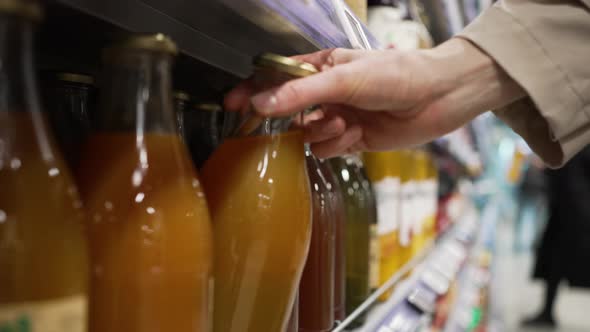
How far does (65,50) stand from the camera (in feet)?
2.58

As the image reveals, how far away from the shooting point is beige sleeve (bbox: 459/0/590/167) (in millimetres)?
981

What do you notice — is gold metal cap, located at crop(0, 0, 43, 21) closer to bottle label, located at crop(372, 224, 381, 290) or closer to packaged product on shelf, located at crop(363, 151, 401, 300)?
bottle label, located at crop(372, 224, 381, 290)

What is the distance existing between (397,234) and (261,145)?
1.08 metres

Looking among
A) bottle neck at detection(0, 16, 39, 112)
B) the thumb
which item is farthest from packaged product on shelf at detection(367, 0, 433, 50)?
bottle neck at detection(0, 16, 39, 112)

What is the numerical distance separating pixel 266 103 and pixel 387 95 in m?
0.25

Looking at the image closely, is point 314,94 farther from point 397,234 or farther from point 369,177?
point 397,234

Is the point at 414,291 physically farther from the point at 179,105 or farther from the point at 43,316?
the point at 43,316

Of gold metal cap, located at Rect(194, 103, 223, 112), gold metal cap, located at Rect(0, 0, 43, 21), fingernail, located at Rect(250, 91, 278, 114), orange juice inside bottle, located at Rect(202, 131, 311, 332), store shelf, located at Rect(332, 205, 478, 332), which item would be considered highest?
gold metal cap, located at Rect(0, 0, 43, 21)

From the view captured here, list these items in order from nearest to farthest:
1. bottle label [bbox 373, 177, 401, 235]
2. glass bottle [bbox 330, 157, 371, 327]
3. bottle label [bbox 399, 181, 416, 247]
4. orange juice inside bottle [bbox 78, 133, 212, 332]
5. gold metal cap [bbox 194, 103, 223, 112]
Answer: orange juice inside bottle [bbox 78, 133, 212, 332] < gold metal cap [bbox 194, 103, 223, 112] < glass bottle [bbox 330, 157, 371, 327] < bottle label [bbox 373, 177, 401, 235] < bottle label [bbox 399, 181, 416, 247]

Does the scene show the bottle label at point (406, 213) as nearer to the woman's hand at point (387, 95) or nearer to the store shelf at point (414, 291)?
the store shelf at point (414, 291)

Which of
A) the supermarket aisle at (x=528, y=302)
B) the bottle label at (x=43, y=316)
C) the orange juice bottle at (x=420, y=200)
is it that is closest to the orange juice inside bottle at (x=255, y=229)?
the bottle label at (x=43, y=316)

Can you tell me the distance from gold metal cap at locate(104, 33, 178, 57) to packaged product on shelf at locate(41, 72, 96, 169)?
160 mm

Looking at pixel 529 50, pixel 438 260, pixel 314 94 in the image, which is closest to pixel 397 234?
pixel 438 260

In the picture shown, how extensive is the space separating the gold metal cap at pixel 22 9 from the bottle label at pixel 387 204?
115 cm
